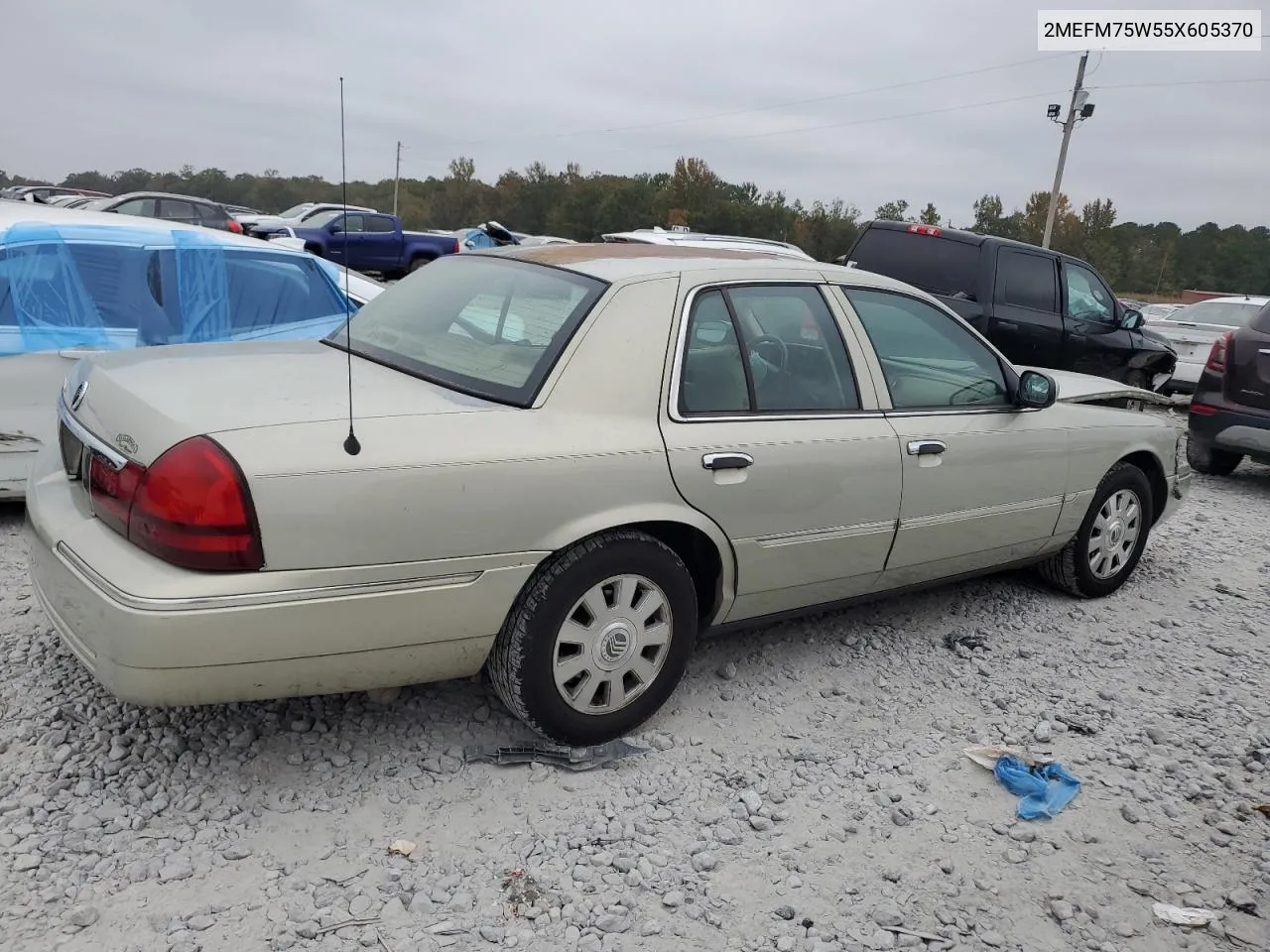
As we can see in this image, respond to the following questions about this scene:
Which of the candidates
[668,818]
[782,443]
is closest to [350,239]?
[782,443]

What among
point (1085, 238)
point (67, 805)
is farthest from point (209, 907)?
point (1085, 238)

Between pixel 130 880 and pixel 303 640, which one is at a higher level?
pixel 303 640

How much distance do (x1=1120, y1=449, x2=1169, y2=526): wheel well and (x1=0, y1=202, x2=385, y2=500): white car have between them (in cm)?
435

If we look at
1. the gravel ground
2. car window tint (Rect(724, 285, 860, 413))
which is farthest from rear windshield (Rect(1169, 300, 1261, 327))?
car window tint (Rect(724, 285, 860, 413))

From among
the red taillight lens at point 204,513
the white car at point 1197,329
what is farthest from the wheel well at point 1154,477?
the white car at point 1197,329

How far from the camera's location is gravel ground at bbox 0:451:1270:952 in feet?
8.02

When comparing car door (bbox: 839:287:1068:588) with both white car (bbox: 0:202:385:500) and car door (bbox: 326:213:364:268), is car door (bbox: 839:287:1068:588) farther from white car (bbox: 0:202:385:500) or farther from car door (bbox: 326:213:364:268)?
car door (bbox: 326:213:364:268)

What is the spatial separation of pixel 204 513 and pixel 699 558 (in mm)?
1561

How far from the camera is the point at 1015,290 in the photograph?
30.0ft

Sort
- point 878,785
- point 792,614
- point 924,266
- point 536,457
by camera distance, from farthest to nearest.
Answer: point 924,266 → point 792,614 → point 878,785 → point 536,457

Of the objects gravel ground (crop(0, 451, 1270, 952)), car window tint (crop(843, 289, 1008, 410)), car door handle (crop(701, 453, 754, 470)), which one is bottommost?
gravel ground (crop(0, 451, 1270, 952))

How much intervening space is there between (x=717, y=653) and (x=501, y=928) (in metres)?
1.74

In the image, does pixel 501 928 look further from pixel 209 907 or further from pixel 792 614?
pixel 792 614

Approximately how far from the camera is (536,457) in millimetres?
2781
